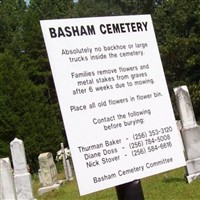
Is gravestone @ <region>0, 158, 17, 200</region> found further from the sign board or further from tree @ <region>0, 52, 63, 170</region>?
tree @ <region>0, 52, 63, 170</region>

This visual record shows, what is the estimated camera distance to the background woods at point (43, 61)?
36906mm

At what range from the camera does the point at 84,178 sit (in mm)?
3227

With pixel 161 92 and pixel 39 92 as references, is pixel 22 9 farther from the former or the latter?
pixel 161 92

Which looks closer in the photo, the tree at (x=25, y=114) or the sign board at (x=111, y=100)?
the sign board at (x=111, y=100)

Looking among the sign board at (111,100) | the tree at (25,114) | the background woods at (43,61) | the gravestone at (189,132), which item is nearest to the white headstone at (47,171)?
the gravestone at (189,132)

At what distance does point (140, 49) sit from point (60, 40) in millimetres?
638

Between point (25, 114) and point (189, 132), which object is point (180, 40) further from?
point (189, 132)

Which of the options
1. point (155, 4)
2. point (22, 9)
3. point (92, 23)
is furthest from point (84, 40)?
point (22, 9)

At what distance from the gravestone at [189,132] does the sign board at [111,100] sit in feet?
23.0

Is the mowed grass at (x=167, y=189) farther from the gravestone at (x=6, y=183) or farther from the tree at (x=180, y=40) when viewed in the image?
the tree at (x=180, y=40)

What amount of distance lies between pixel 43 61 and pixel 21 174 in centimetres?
3541

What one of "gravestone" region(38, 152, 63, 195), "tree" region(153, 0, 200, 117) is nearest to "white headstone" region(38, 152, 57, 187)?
"gravestone" region(38, 152, 63, 195)

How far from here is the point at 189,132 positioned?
10.7 metres

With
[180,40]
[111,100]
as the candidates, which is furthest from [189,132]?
[180,40]
